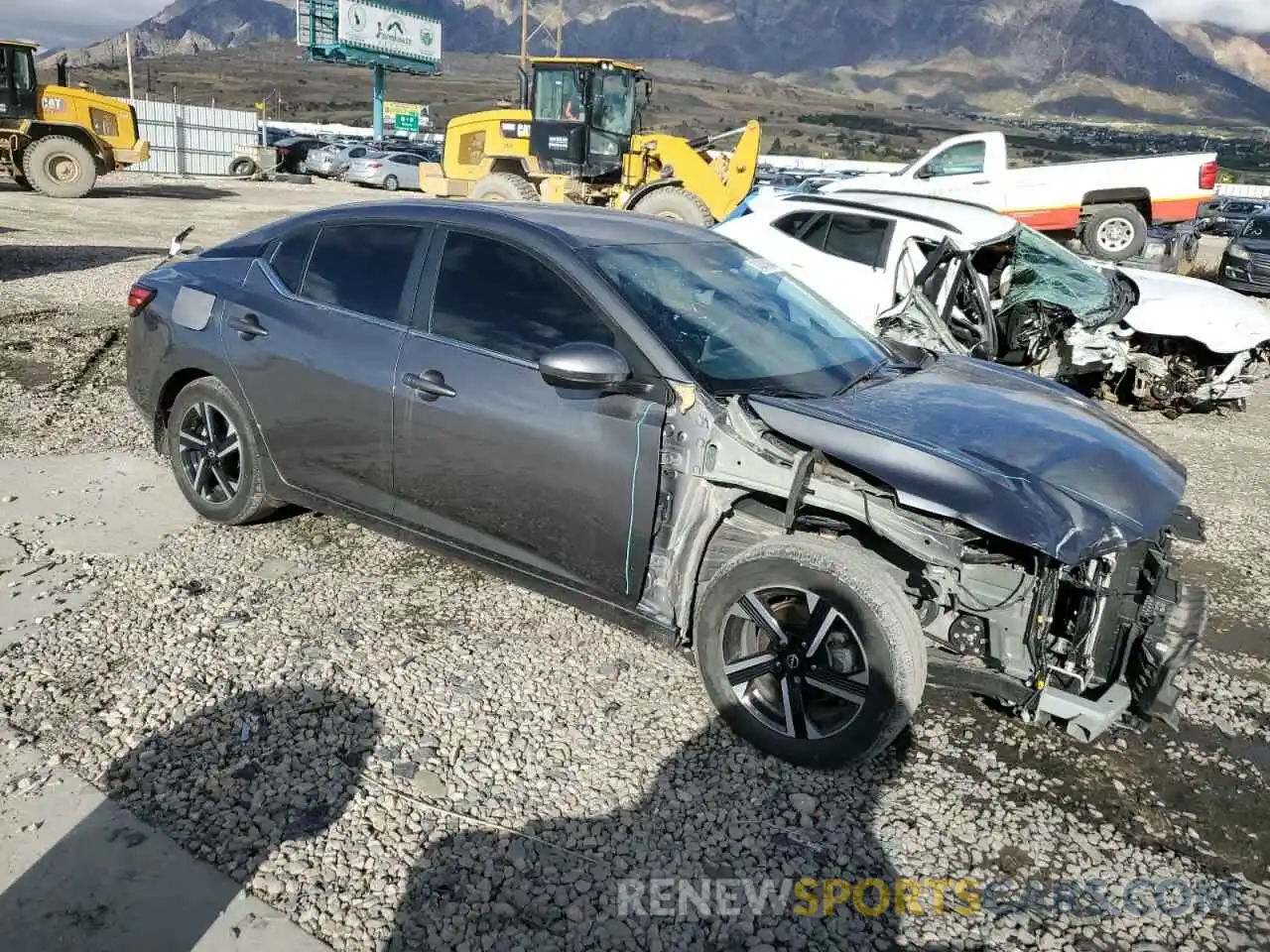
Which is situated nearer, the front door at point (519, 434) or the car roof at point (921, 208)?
the front door at point (519, 434)

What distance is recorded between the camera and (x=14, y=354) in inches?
293

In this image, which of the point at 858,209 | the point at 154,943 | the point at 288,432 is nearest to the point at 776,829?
the point at 154,943

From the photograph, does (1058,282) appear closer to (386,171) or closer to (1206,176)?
(1206,176)

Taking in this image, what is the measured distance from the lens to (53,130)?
20.3 meters

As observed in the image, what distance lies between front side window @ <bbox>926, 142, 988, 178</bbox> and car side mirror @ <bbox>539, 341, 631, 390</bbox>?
45.1 ft

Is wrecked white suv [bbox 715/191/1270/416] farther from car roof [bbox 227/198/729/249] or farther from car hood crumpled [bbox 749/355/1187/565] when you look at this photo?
car hood crumpled [bbox 749/355/1187/565]

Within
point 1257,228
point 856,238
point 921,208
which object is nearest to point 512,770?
point 856,238

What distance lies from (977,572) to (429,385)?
200 cm

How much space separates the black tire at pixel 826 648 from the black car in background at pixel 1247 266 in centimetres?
1580

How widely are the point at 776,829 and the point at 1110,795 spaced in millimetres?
1124

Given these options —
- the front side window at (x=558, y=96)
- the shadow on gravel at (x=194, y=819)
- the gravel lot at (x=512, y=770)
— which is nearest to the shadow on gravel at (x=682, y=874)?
the gravel lot at (x=512, y=770)

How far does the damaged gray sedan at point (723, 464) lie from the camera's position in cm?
294

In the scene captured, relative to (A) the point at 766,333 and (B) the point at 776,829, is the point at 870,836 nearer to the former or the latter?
(B) the point at 776,829

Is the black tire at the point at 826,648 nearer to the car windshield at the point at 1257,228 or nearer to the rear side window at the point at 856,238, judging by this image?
the rear side window at the point at 856,238
